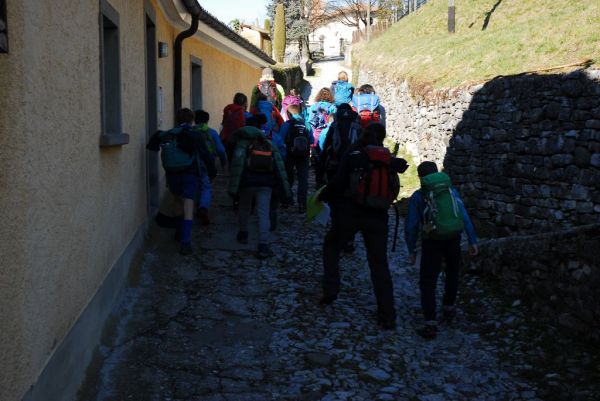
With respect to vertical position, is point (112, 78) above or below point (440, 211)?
above

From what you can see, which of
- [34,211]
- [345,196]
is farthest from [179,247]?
[34,211]

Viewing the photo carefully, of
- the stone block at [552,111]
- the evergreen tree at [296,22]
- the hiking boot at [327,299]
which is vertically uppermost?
the evergreen tree at [296,22]

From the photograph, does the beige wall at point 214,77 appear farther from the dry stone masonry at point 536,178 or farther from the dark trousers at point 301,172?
the dry stone masonry at point 536,178

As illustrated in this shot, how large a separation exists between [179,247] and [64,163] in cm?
343

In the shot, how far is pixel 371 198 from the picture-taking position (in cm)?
494

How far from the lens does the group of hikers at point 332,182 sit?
4.96m

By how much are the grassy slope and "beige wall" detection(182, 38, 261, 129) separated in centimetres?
409

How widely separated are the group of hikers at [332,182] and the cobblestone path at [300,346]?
0.29 metres

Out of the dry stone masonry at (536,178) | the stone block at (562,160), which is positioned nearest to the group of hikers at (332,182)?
the dry stone masonry at (536,178)

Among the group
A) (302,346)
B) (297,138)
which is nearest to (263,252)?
(297,138)

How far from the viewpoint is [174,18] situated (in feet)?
29.6

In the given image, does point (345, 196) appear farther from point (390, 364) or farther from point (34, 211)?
point (34, 211)

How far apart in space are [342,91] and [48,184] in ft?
17.6

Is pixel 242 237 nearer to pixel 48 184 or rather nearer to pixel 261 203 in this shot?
pixel 261 203
